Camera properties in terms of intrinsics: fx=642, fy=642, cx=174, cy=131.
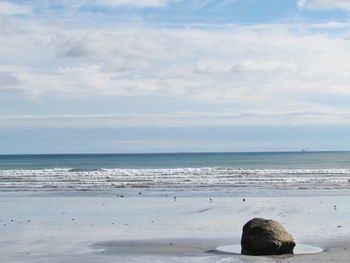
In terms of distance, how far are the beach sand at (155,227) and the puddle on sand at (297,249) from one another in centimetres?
22

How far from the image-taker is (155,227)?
59.9ft

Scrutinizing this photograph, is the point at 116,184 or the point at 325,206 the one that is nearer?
the point at 325,206

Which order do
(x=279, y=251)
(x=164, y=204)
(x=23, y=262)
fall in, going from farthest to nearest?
1. (x=164, y=204)
2. (x=279, y=251)
3. (x=23, y=262)

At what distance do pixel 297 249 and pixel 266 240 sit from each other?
1.14 m

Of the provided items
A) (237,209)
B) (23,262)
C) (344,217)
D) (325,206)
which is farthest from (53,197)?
(23,262)

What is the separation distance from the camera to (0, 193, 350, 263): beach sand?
45.3ft

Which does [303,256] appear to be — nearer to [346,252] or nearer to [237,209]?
[346,252]

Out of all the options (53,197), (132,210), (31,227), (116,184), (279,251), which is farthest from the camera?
(116,184)

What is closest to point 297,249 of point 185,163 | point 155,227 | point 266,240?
point 266,240

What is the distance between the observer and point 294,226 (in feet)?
60.3

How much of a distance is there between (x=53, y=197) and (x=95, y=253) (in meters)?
16.1

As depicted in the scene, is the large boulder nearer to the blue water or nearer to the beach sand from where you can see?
the beach sand

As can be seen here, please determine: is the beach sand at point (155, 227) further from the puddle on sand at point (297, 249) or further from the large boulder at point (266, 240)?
the large boulder at point (266, 240)

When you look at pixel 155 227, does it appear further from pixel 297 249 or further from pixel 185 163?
pixel 185 163
